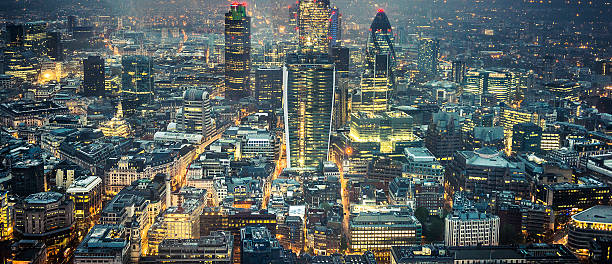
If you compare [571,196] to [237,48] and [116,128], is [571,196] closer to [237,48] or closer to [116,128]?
[116,128]

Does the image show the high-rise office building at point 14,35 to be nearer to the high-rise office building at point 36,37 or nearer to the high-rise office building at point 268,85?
the high-rise office building at point 36,37

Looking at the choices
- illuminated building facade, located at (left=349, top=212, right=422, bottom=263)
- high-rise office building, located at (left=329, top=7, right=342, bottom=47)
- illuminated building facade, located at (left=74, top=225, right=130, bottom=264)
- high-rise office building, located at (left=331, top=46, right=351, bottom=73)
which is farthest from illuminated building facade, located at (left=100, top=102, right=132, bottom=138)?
illuminated building facade, located at (left=349, top=212, right=422, bottom=263)

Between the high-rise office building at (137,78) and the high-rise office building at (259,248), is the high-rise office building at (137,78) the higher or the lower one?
the higher one

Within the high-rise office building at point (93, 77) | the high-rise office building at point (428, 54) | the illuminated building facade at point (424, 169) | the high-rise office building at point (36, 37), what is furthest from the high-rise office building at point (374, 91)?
the high-rise office building at point (36, 37)

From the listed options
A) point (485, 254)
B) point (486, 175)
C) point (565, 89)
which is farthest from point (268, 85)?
point (485, 254)

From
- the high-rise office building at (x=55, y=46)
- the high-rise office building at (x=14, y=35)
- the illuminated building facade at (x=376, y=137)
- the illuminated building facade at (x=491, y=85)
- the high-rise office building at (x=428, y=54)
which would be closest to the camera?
the illuminated building facade at (x=376, y=137)
